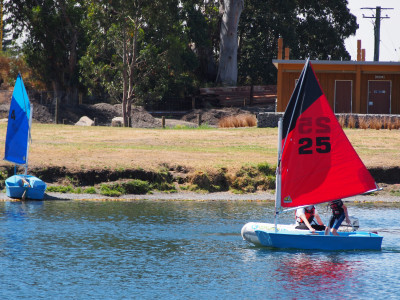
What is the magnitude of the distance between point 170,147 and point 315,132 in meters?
17.6

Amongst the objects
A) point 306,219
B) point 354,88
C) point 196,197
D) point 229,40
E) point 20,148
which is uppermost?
point 229,40

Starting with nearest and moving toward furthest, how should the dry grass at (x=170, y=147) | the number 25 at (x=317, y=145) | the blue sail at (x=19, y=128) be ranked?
1. the number 25 at (x=317, y=145)
2. the blue sail at (x=19, y=128)
3. the dry grass at (x=170, y=147)

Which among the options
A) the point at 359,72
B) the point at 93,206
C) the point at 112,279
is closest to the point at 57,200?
the point at 93,206

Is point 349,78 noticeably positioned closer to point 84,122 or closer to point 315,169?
point 84,122

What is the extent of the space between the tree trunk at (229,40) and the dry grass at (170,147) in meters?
23.7

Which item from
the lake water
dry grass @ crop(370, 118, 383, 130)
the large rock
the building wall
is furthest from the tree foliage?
the lake water

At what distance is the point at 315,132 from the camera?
17219 mm

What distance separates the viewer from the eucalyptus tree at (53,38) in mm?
58156

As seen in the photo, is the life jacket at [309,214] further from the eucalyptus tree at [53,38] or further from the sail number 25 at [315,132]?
the eucalyptus tree at [53,38]

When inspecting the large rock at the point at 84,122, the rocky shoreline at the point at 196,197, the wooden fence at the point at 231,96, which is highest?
the wooden fence at the point at 231,96

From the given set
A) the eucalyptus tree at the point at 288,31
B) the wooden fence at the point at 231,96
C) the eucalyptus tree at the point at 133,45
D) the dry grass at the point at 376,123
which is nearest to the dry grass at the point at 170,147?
the dry grass at the point at 376,123

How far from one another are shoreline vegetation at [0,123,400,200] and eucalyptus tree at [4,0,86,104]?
2611 centimetres

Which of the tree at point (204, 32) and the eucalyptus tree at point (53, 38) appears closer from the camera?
the eucalyptus tree at point (53, 38)

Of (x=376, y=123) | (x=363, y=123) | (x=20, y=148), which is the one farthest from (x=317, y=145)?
(x=376, y=123)
